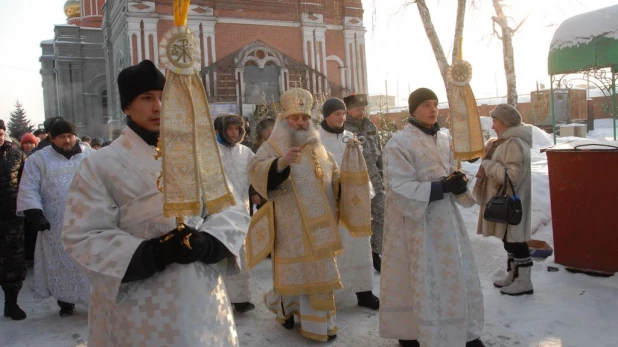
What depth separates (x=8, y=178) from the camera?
539 centimetres

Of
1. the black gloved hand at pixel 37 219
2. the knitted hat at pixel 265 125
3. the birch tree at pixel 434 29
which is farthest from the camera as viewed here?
the birch tree at pixel 434 29

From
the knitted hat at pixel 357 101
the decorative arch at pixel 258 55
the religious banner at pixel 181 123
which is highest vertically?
the decorative arch at pixel 258 55

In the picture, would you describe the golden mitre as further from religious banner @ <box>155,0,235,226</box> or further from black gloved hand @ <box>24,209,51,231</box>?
black gloved hand @ <box>24,209,51,231</box>

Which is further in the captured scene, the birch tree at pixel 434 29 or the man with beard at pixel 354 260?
the birch tree at pixel 434 29

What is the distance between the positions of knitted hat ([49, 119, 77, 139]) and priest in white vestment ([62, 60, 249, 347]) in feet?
10.9

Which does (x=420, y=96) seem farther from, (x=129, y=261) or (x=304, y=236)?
(x=129, y=261)

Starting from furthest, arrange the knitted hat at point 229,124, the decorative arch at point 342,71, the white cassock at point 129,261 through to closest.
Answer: the decorative arch at point 342,71
the knitted hat at point 229,124
the white cassock at point 129,261

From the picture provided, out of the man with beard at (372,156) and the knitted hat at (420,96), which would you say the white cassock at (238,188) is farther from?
the knitted hat at (420,96)

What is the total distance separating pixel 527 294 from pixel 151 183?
4.15 meters

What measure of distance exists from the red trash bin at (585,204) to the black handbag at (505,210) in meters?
1.10

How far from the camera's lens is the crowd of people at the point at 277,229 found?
198 centimetres

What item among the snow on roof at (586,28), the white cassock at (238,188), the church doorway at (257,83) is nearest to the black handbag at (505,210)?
the white cassock at (238,188)

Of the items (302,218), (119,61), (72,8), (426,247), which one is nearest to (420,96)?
(426,247)

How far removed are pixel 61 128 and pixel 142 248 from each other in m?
3.71
